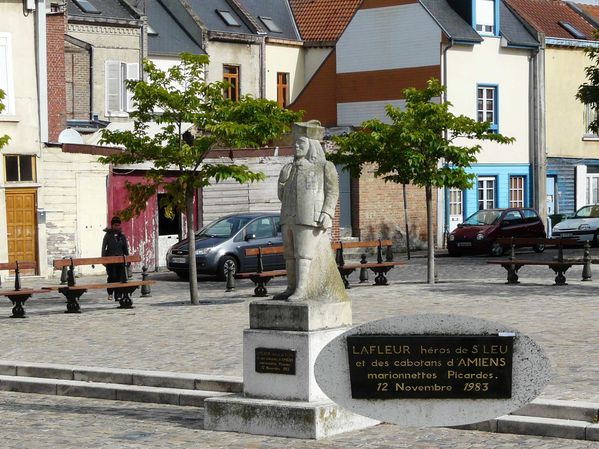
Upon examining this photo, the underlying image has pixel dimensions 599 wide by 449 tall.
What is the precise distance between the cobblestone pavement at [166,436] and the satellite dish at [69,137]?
22.0 metres

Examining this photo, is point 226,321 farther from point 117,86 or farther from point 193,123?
point 117,86

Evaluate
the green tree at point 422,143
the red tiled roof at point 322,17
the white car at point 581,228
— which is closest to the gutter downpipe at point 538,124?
the white car at point 581,228

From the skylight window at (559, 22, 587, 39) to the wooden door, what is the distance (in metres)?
24.5

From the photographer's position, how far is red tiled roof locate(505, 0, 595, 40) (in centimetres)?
4856

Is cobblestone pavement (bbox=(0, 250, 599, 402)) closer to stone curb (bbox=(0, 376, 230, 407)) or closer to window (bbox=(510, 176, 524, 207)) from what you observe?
stone curb (bbox=(0, 376, 230, 407))

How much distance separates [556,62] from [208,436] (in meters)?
39.5

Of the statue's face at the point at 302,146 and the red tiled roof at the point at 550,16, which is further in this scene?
the red tiled roof at the point at 550,16

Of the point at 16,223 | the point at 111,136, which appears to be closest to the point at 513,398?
the point at 111,136

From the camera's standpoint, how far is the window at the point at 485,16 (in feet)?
150

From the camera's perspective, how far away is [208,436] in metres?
10.6

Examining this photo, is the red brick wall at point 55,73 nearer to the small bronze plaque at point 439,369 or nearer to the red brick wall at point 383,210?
the red brick wall at point 383,210

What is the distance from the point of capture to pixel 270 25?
50938 mm

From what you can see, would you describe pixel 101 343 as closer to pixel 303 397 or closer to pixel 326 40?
pixel 303 397

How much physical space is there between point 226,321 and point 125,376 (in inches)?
234
